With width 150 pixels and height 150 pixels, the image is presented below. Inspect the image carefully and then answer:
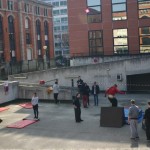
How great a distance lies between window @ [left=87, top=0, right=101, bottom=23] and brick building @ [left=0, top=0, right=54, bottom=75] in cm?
1990

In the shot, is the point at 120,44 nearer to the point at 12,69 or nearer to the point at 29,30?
the point at 12,69

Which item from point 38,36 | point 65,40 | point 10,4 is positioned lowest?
point 38,36

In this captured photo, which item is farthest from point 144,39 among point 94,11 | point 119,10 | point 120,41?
point 94,11

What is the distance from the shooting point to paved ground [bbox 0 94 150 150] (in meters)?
13.0

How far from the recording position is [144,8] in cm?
3359

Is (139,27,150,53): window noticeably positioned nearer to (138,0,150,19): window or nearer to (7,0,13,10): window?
(138,0,150,19): window

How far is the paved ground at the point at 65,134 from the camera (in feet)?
42.6

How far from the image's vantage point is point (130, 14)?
→ 34.0 metres

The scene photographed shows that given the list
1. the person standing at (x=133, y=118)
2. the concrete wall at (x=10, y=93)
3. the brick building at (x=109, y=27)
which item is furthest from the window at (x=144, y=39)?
the person standing at (x=133, y=118)

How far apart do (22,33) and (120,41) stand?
2889 cm

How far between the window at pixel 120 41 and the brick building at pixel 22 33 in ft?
69.5

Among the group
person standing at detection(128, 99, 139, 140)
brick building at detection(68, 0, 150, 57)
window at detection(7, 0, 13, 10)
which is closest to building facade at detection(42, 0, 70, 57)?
window at detection(7, 0, 13, 10)

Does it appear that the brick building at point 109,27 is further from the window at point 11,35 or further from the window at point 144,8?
the window at point 11,35

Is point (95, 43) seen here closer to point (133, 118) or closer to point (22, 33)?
point (133, 118)
